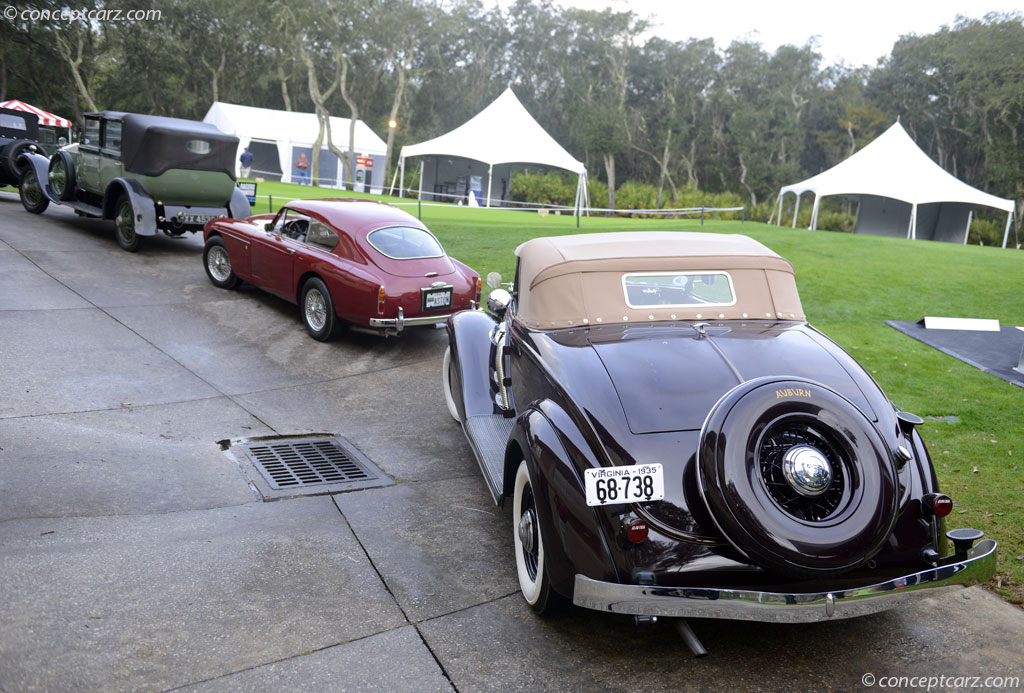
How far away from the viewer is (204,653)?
10.8 feet

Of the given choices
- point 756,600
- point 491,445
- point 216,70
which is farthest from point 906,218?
point 216,70

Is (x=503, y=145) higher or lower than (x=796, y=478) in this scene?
higher

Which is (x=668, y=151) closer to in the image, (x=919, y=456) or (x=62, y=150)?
(x=62, y=150)

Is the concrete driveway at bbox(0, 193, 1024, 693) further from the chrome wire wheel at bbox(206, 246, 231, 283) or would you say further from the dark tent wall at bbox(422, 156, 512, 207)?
the dark tent wall at bbox(422, 156, 512, 207)

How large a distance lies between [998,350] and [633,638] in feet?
26.2

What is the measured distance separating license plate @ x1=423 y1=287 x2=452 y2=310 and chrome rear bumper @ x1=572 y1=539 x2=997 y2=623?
607 cm

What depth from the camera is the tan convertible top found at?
454cm

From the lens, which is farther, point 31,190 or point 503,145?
point 503,145

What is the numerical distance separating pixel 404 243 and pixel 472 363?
3.87 m

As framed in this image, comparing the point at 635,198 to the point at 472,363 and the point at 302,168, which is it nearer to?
the point at 302,168

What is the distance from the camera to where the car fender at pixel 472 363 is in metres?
5.56

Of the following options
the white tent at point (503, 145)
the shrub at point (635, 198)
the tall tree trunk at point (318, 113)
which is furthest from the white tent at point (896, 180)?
the tall tree trunk at point (318, 113)

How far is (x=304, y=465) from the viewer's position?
575cm

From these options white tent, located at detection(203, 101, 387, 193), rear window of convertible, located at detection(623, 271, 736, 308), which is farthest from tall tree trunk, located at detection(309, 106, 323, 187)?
rear window of convertible, located at detection(623, 271, 736, 308)
